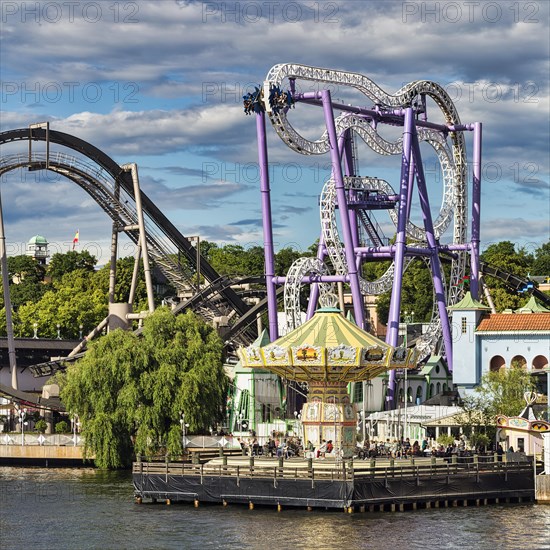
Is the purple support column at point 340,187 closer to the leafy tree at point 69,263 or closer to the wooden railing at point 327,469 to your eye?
the wooden railing at point 327,469

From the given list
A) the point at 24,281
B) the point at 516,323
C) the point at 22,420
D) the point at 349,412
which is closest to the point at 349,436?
the point at 349,412

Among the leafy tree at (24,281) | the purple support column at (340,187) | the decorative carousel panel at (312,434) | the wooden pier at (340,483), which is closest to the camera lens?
the wooden pier at (340,483)

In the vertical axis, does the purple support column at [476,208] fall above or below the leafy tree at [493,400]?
above

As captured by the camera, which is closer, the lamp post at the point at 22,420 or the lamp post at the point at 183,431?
the lamp post at the point at 183,431

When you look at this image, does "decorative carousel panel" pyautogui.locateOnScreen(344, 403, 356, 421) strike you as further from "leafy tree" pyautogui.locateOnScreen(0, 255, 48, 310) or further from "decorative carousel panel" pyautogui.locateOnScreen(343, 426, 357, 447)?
"leafy tree" pyautogui.locateOnScreen(0, 255, 48, 310)

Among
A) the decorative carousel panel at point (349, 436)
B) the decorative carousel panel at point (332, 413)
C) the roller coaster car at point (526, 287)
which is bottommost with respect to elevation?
the decorative carousel panel at point (349, 436)

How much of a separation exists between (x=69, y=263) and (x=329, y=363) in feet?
328

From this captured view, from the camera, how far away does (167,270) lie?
89062 millimetres

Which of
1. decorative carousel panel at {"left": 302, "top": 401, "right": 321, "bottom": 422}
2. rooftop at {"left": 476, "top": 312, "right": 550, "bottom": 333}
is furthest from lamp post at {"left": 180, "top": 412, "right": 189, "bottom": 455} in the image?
rooftop at {"left": 476, "top": 312, "right": 550, "bottom": 333}

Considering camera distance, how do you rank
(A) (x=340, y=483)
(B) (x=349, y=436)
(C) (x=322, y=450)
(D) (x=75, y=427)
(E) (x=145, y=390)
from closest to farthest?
(A) (x=340, y=483)
(C) (x=322, y=450)
(B) (x=349, y=436)
(E) (x=145, y=390)
(D) (x=75, y=427)

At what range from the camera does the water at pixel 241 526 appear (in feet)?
143

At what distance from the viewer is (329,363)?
56438 millimetres

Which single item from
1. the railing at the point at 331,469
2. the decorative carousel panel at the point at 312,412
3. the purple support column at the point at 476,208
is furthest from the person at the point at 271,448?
the purple support column at the point at 476,208

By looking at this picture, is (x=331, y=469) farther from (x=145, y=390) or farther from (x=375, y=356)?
(x=145, y=390)
